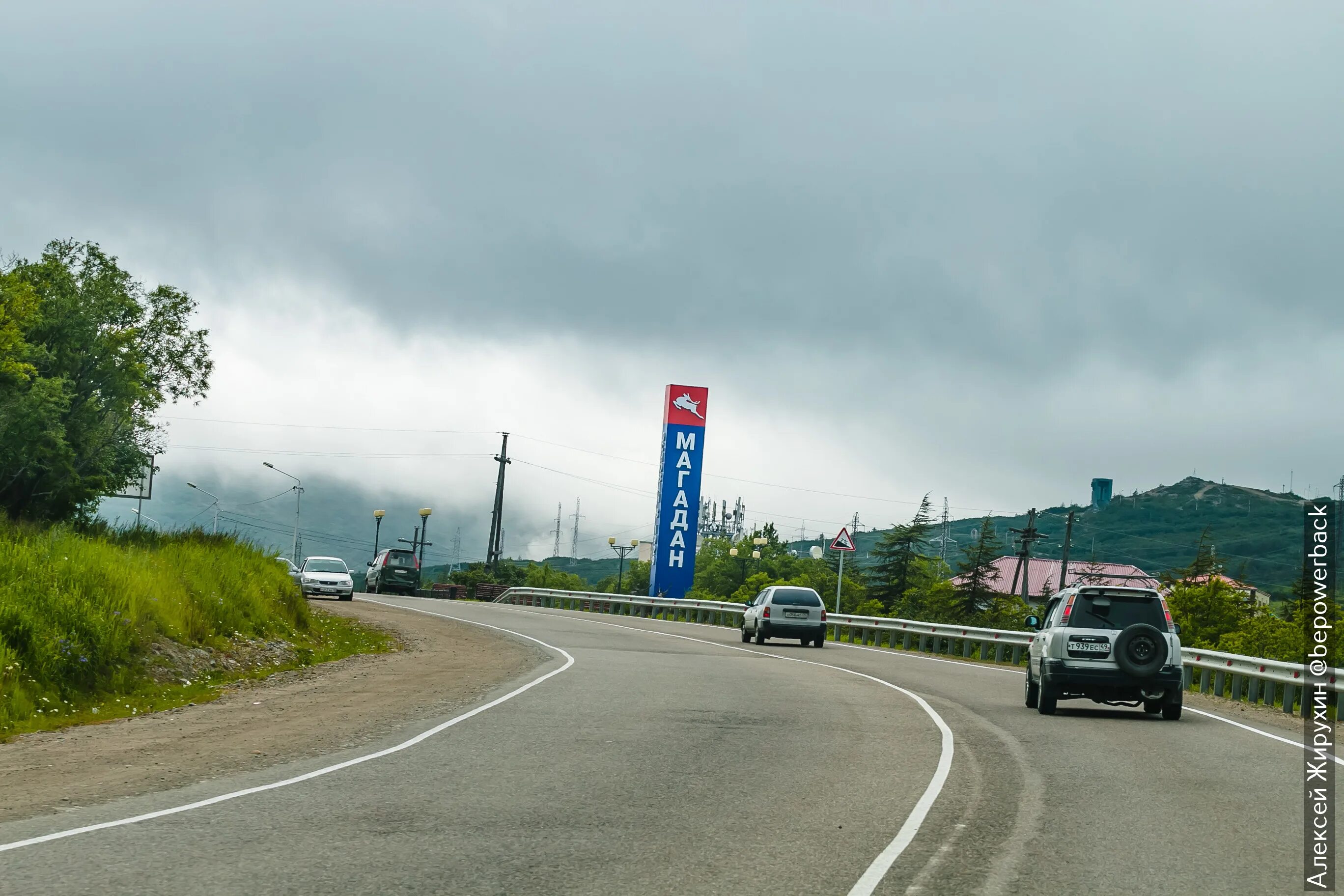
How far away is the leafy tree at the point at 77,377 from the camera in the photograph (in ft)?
177

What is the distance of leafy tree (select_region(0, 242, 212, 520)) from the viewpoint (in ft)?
177

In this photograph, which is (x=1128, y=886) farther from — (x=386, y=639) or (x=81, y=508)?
(x=81, y=508)

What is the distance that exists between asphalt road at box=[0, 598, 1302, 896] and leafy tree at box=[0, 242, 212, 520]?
4527cm

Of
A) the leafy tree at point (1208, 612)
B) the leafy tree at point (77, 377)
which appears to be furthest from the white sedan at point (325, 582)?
the leafy tree at point (1208, 612)

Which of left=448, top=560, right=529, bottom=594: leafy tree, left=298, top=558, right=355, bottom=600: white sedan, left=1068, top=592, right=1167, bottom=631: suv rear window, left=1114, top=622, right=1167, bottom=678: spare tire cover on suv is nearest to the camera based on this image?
left=1114, top=622, right=1167, bottom=678: spare tire cover on suv

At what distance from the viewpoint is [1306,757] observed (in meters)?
14.0

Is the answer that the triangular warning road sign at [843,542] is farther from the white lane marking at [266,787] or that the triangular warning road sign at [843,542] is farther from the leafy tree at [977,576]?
the leafy tree at [977,576]

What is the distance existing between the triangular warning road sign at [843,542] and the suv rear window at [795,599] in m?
4.61

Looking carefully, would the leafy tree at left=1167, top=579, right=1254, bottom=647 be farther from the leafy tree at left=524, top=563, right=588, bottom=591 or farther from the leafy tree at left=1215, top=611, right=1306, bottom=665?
the leafy tree at left=524, top=563, right=588, bottom=591

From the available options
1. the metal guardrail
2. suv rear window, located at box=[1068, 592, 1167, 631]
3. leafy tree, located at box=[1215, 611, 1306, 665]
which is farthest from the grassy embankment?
leafy tree, located at box=[1215, 611, 1306, 665]

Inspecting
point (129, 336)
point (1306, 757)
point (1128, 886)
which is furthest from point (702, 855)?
point (129, 336)

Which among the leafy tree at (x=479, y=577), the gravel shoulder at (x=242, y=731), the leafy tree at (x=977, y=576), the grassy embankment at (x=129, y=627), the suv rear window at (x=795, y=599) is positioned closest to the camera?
the gravel shoulder at (x=242, y=731)

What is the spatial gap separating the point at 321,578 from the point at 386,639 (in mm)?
17826

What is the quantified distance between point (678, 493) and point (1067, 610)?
4668 cm
